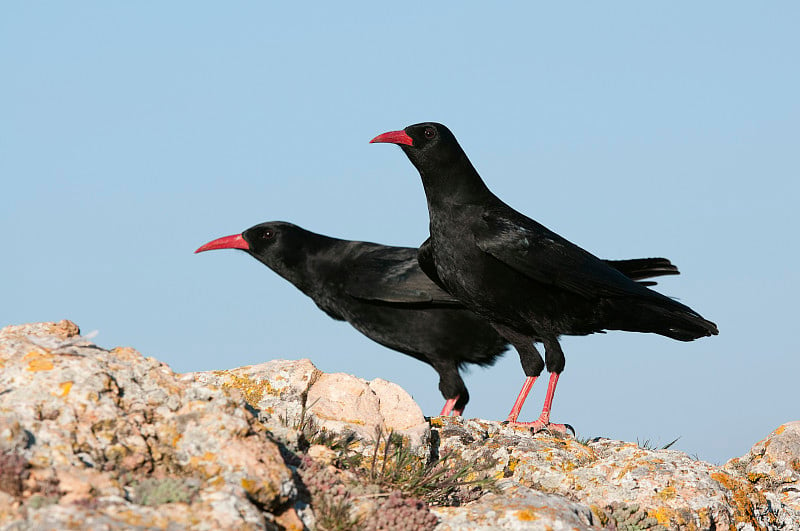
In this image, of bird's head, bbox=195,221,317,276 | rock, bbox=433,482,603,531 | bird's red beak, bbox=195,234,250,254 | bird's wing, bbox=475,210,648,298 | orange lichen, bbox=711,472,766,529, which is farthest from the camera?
bird's red beak, bbox=195,234,250,254

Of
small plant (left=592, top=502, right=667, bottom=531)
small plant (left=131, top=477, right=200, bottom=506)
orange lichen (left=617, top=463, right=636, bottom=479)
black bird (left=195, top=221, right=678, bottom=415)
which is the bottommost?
small plant (left=592, top=502, right=667, bottom=531)

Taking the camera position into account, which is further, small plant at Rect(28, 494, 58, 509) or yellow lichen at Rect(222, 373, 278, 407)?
yellow lichen at Rect(222, 373, 278, 407)

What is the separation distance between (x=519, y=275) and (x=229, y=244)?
4.39 metres

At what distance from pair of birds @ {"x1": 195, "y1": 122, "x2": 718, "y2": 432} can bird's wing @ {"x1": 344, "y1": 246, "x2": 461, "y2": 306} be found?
1 centimetres

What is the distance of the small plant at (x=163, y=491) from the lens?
399cm

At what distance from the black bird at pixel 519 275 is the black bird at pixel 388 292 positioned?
28.3 inches

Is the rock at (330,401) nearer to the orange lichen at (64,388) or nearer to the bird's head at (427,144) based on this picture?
the orange lichen at (64,388)

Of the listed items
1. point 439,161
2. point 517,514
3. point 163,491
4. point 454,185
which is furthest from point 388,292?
point 163,491

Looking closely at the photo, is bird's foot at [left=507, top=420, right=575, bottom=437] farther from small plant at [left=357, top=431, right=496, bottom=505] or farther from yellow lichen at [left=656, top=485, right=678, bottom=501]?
small plant at [left=357, top=431, right=496, bottom=505]

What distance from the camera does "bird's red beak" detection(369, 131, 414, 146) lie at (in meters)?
10.0

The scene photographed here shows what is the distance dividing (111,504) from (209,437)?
666mm

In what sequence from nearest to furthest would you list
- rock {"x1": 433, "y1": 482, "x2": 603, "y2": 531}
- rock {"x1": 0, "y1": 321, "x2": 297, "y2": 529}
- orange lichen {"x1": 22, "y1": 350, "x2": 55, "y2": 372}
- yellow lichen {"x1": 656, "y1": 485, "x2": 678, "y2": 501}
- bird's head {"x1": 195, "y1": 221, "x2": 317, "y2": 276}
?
rock {"x1": 0, "y1": 321, "x2": 297, "y2": 529} < orange lichen {"x1": 22, "y1": 350, "x2": 55, "y2": 372} < rock {"x1": 433, "y1": 482, "x2": 603, "y2": 531} < yellow lichen {"x1": 656, "y1": 485, "x2": 678, "y2": 501} < bird's head {"x1": 195, "y1": 221, "x2": 317, "y2": 276}

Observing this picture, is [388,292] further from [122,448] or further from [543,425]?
[122,448]

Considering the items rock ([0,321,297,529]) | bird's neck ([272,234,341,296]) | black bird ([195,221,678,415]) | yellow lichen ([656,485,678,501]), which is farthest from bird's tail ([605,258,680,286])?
rock ([0,321,297,529])
